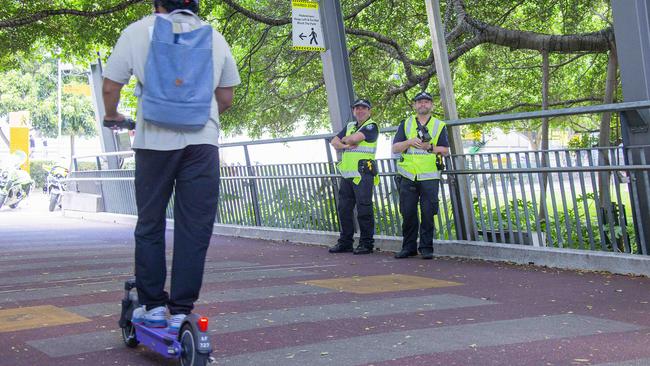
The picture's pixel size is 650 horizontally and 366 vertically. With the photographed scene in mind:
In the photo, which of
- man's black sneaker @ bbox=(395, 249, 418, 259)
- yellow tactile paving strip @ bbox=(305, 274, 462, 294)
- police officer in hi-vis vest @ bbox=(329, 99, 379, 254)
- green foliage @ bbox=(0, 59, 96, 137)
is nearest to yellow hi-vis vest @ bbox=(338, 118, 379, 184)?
police officer in hi-vis vest @ bbox=(329, 99, 379, 254)

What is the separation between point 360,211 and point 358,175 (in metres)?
0.46

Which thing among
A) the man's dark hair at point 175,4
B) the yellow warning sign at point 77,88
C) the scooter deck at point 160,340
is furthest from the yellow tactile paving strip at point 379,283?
the yellow warning sign at point 77,88

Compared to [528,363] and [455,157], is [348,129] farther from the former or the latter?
[528,363]

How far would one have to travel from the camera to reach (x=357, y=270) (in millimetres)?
9695

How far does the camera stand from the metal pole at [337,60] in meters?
13.1

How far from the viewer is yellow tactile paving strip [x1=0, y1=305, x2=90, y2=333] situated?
20.0 ft

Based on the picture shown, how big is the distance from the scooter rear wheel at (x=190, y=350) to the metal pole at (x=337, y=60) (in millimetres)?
8909

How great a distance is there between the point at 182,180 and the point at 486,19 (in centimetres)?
1551

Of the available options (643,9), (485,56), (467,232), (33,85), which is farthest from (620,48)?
(33,85)

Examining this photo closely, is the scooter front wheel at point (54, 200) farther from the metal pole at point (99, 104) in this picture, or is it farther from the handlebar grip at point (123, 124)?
the handlebar grip at point (123, 124)

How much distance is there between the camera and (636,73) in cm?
906

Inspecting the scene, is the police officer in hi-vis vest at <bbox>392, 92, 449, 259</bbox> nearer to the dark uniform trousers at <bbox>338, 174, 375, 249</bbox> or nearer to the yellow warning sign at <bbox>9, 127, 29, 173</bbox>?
the dark uniform trousers at <bbox>338, 174, 375, 249</bbox>

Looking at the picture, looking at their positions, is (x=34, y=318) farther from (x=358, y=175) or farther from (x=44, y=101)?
(x=44, y=101)

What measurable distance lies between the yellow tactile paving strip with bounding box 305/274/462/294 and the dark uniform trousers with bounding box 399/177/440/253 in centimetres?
189
